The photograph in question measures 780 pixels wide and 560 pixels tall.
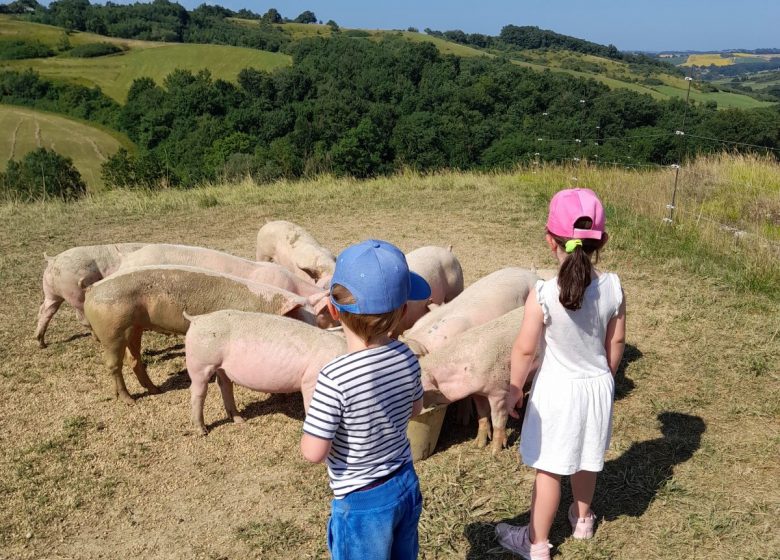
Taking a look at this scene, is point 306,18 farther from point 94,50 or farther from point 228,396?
point 228,396

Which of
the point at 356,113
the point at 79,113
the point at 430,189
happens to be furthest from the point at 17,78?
the point at 430,189

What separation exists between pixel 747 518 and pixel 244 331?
3.15 meters

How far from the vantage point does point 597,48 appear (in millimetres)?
87125

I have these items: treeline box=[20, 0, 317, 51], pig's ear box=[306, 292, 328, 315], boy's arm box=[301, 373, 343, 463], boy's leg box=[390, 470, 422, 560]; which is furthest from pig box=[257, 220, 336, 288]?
treeline box=[20, 0, 317, 51]

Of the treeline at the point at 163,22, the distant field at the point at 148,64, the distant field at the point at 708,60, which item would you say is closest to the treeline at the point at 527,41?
the treeline at the point at 163,22

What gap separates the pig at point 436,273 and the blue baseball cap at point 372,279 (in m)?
3.54

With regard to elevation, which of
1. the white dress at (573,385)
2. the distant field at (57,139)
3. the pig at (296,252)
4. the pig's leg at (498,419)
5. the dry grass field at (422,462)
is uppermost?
the white dress at (573,385)

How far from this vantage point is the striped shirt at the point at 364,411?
6.88 ft

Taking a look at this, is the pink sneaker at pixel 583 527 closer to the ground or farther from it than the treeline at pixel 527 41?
closer to the ground

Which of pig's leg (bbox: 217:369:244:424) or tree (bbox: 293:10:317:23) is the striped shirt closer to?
pig's leg (bbox: 217:369:244:424)

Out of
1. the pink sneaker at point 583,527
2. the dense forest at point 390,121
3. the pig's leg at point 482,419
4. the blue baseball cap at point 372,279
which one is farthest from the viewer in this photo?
the dense forest at point 390,121

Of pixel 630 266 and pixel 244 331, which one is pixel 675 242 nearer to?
pixel 630 266

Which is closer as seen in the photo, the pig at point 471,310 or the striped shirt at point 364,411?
the striped shirt at point 364,411

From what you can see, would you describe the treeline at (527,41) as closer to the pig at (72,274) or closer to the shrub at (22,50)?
the shrub at (22,50)
